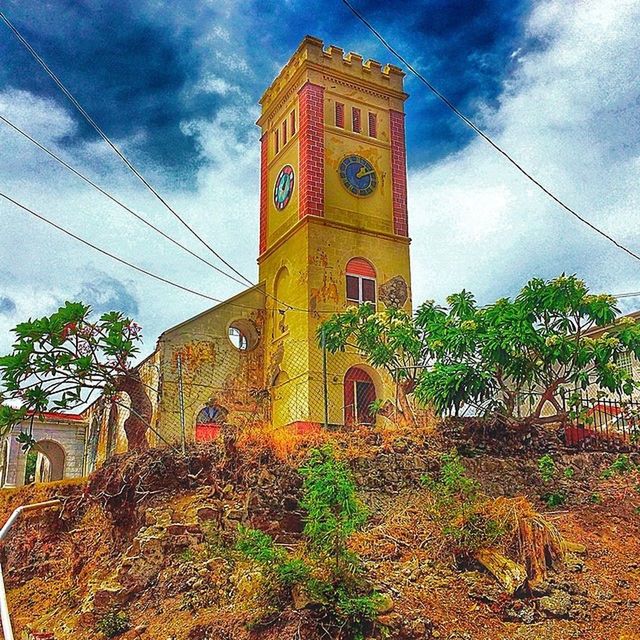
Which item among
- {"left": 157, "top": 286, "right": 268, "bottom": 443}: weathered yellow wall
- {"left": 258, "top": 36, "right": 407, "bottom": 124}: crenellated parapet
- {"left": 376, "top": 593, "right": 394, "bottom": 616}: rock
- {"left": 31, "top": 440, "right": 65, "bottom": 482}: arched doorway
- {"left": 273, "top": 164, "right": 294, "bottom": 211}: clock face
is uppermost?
{"left": 258, "top": 36, "right": 407, "bottom": 124}: crenellated parapet

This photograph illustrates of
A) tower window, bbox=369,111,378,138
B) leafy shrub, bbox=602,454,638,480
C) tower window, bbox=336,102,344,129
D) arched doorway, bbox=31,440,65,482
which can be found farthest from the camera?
arched doorway, bbox=31,440,65,482

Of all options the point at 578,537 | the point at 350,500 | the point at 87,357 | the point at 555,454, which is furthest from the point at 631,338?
the point at 87,357

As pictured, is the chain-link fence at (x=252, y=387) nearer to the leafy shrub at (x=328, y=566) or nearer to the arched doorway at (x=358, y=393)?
the arched doorway at (x=358, y=393)

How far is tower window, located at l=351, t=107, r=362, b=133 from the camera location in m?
23.0

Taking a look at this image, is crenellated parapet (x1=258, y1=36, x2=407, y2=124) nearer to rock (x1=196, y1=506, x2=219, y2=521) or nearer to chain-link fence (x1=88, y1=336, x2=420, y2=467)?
chain-link fence (x1=88, y1=336, x2=420, y2=467)

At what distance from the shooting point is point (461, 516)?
9711 mm

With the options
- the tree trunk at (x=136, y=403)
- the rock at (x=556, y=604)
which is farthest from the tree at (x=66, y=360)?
the rock at (x=556, y=604)

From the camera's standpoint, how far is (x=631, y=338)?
13.5 metres

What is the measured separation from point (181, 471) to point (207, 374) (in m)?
8.56

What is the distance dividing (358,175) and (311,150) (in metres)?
1.70

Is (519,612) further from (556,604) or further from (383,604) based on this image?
(383,604)

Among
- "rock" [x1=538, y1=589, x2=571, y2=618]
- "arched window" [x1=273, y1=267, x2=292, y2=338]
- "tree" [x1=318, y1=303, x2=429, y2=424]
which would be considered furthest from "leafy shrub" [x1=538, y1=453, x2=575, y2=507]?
"arched window" [x1=273, y1=267, x2=292, y2=338]

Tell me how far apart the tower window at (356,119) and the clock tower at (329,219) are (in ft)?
0.12

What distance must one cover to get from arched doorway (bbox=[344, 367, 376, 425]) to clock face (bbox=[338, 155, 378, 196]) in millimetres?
5523
